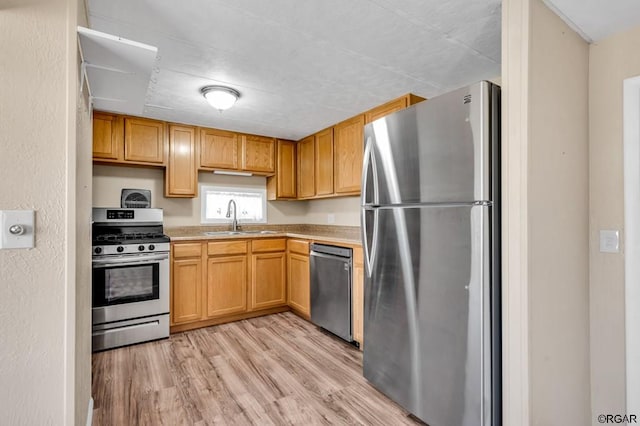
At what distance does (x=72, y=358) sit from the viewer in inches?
43.1

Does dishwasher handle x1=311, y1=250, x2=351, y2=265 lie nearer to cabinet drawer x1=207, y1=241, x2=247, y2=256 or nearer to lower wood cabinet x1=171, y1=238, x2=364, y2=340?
lower wood cabinet x1=171, y1=238, x2=364, y2=340

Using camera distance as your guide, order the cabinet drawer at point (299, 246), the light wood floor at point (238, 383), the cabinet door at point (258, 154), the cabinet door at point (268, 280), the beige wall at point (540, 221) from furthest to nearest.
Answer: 1. the cabinet door at point (258, 154)
2. the cabinet door at point (268, 280)
3. the cabinet drawer at point (299, 246)
4. the light wood floor at point (238, 383)
5. the beige wall at point (540, 221)

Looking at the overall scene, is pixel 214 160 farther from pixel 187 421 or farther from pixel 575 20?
pixel 575 20

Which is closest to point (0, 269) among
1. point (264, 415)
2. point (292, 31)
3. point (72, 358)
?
point (72, 358)

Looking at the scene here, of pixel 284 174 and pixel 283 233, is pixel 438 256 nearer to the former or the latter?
pixel 283 233

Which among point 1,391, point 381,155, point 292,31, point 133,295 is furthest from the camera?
point 133,295

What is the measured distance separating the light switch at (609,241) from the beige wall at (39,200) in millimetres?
2537

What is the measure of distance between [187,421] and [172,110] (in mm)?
2659

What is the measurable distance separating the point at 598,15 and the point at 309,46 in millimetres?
1497

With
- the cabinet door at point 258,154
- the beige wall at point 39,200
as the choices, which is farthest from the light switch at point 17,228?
the cabinet door at point 258,154

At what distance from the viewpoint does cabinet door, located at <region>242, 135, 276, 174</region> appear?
3.92 metres

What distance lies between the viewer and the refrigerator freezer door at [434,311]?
1452mm

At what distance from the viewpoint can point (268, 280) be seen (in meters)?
3.68

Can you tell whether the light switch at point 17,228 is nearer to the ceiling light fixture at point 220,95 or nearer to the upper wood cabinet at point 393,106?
the ceiling light fixture at point 220,95
